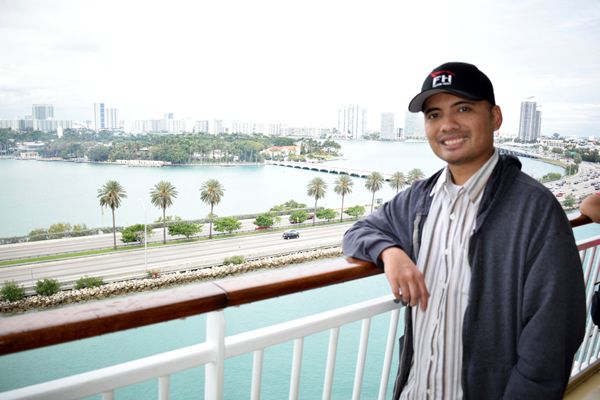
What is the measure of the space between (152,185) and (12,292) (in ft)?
26.0

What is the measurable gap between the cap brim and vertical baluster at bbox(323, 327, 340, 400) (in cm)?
48

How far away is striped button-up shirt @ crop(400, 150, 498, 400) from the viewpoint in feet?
2.48

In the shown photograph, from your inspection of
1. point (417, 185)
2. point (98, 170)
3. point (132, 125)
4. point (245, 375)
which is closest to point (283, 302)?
point (245, 375)

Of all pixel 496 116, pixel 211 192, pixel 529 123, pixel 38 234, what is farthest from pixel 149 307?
pixel 38 234

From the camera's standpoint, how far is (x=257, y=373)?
762 millimetres

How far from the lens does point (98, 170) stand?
20.1 metres

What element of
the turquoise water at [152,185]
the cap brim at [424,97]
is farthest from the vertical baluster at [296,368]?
the turquoise water at [152,185]

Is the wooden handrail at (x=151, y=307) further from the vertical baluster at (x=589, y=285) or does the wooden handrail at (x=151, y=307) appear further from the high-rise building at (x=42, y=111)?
the high-rise building at (x=42, y=111)

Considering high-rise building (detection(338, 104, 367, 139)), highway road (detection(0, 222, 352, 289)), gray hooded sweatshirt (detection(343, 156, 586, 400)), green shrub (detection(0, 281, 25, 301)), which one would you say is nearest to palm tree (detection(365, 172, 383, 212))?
highway road (detection(0, 222, 352, 289))

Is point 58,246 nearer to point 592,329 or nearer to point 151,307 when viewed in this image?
point 592,329

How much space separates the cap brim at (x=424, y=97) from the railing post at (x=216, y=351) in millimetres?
537

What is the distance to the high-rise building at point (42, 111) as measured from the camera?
751 inches

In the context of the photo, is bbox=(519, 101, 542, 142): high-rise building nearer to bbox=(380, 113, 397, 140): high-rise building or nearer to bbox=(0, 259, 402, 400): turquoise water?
bbox=(0, 259, 402, 400): turquoise water

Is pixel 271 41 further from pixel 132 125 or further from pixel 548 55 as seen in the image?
pixel 548 55
